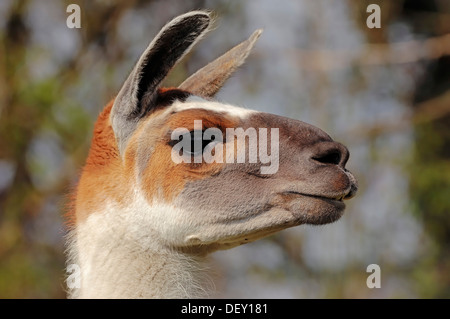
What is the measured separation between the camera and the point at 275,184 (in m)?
4.27

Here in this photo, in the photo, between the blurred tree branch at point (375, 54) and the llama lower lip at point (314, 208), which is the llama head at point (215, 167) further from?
the blurred tree branch at point (375, 54)

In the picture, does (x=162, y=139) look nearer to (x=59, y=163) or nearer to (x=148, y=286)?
Answer: (x=148, y=286)

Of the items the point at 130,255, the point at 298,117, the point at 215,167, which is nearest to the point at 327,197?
the point at 215,167

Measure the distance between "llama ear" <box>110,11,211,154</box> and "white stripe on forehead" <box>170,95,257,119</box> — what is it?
176mm

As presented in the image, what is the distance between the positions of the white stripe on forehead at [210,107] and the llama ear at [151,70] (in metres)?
0.18

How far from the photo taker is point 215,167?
4367 millimetres

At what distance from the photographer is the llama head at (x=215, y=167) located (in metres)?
4.20

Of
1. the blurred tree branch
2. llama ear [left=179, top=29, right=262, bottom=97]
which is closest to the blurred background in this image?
the blurred tree branch

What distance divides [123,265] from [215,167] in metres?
0.72

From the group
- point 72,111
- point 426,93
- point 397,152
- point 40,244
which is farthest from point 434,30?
point 40,244

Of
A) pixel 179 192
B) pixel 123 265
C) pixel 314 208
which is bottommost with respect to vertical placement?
pixel 123 265

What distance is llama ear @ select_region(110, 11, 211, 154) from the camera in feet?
14.5

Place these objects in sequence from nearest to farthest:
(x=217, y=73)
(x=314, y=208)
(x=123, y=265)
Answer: (x=314, y=208), (x=123, y=265), (x=217, y=73)

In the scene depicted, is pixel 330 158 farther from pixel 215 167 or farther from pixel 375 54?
pixel 375 54
